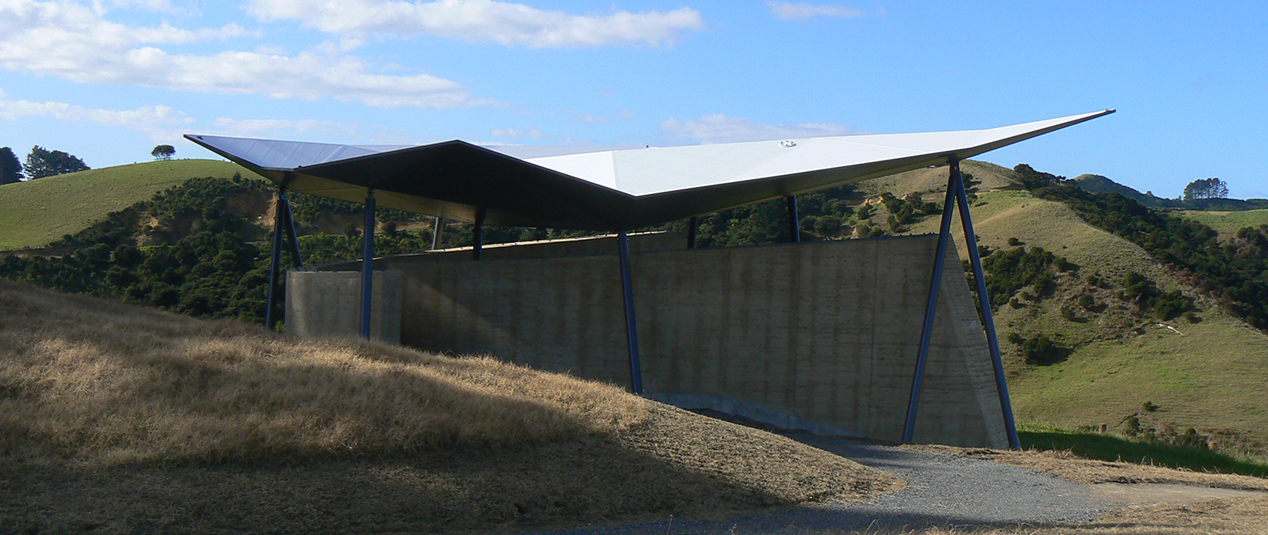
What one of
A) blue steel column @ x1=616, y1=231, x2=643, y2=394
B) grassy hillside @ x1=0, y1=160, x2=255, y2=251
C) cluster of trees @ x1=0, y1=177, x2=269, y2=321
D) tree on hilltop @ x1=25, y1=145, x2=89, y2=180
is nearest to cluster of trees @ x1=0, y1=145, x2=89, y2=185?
tree on hilltop @ x1=25, y1=145, x2=89, y2=180

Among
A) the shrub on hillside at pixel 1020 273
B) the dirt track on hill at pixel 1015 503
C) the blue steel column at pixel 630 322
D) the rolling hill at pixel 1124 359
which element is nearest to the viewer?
the dirt track on hill at pixel 1015 503

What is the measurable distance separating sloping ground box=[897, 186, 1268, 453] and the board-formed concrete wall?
61.8ft

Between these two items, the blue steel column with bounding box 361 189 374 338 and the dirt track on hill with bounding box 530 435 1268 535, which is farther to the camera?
the blue steel column with bounding box 361 189 374 338

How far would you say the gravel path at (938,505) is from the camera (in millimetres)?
9586

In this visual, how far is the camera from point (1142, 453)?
23.4m

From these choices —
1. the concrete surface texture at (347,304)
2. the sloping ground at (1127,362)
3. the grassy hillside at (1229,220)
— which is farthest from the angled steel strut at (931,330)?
the grassy hillside at (1229,220)

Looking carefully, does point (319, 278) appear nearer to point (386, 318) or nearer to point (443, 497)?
point (386, 318)

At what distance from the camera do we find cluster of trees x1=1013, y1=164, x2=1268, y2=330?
49031 mm

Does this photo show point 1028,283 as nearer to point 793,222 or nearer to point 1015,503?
point 793,222

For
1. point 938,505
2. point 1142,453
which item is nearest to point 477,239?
point 1142,453

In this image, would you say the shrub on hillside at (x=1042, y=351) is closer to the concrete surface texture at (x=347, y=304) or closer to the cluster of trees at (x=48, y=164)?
the concrete surface texture at (x=347, y=304)

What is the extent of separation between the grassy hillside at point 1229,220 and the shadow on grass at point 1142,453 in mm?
58918

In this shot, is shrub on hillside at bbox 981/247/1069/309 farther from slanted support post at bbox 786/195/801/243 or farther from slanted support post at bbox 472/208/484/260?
slanted support post at bbox 472/208/484/260

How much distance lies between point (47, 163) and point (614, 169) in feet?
441
